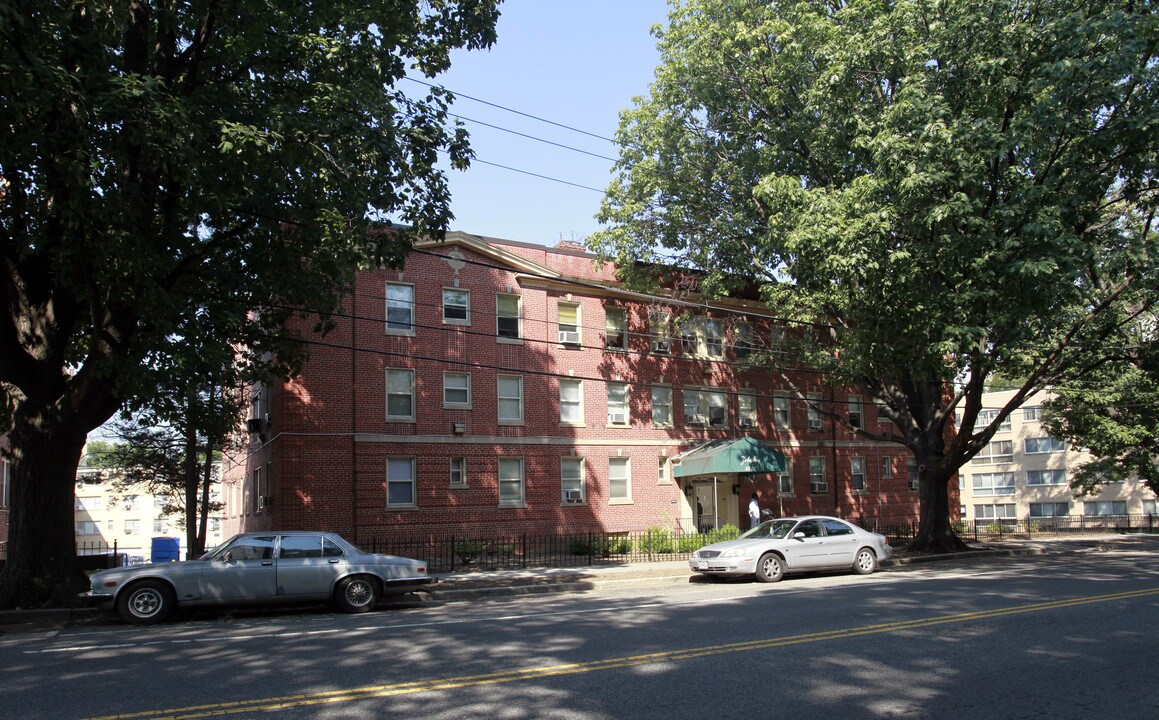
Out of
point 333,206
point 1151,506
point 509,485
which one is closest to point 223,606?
point 333,206

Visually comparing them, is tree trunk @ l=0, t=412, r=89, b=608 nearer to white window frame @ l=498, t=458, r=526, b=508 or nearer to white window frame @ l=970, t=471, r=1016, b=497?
white window frame @ l=498, t=458, r=526, b=508

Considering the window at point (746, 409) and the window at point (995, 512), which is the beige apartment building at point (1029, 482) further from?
the window at point (746, 409)

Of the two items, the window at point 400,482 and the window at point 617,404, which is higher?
the window at point 617,404

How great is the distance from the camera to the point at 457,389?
2809 centimetres

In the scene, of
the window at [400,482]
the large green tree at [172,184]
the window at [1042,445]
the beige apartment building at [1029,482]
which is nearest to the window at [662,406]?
the window at [400,482]

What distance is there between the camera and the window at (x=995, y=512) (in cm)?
5959

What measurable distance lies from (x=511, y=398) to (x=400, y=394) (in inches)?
155

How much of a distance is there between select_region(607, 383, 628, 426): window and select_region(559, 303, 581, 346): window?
2246mm

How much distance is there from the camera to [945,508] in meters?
26.1

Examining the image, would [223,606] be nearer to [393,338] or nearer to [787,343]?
[393,338]

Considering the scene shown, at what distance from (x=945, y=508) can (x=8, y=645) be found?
2410 cm

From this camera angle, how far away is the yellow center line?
22.2 ft

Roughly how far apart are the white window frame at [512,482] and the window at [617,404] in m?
4.06

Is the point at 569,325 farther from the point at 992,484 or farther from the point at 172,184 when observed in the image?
the point at 992,484
